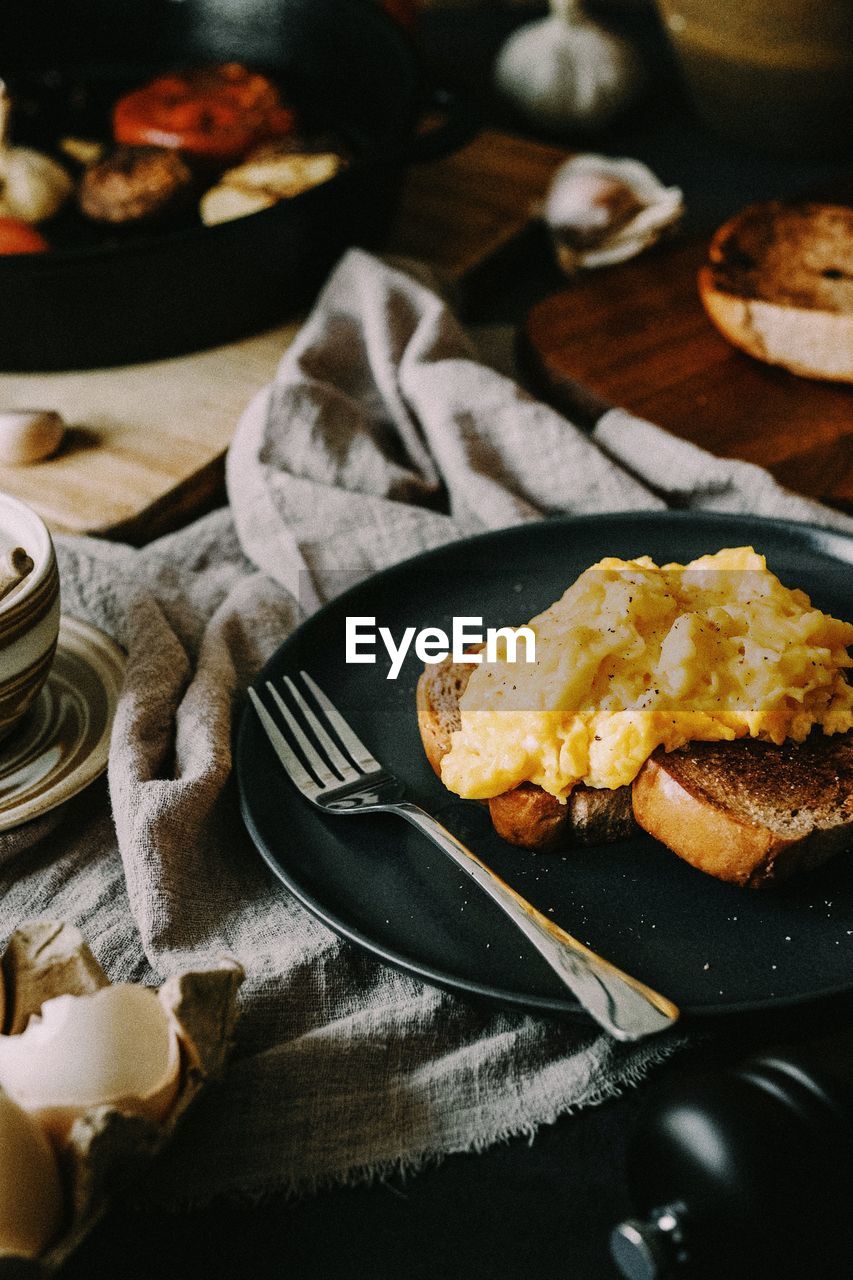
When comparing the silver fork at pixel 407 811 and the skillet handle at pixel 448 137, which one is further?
the skillet handle at pixel 448 137

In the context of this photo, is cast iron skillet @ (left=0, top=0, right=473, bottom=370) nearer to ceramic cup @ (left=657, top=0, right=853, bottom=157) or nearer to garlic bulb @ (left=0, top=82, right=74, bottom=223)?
garlic bulb @ (left=0, top=82, right=74, bottom=223)

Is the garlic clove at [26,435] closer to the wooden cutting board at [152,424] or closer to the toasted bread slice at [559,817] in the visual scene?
the wooden cutting board at [152,424]

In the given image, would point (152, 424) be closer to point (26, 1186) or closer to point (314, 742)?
point (314, 742)

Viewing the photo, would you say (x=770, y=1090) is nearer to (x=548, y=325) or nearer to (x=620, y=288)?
(x=548, y=325)

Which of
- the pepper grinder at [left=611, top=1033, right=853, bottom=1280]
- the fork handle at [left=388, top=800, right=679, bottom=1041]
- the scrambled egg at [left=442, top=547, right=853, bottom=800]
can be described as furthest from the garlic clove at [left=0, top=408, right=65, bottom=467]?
the pepper grinder at [left=611, top=1033, right=853, bottom=1280]

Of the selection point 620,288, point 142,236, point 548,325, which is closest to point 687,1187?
point 548,325

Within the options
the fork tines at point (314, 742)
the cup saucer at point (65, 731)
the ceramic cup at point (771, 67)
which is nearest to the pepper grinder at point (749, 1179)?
the fork tines at point (314, 742)

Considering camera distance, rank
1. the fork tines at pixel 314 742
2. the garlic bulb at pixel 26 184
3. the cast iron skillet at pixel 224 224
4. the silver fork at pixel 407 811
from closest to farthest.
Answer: the silver fork at pixel 407 811 < the fork tines at pixel 314 742 < the cast iron skillet at pixel 224 224 < the garlic bulb at pixel 26 184
